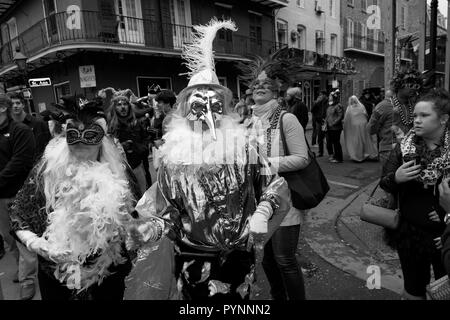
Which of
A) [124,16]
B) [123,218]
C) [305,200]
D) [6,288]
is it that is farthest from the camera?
[124,16]

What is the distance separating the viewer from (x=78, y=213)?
1725 mm

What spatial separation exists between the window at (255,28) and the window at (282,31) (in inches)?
74.1

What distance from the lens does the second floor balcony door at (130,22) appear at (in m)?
11.9

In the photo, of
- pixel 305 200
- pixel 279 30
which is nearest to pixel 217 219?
pixel 305 200

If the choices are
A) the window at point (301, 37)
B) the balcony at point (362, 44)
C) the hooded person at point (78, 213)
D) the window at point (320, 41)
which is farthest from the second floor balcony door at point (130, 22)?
the balcony at point (362, 44)

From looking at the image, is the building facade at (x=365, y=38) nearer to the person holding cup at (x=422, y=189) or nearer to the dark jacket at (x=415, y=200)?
the person holding cup at (x=422, y=189)

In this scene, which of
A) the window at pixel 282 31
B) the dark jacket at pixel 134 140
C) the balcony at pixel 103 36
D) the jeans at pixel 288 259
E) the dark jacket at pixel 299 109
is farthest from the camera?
the window at pixel 282 31

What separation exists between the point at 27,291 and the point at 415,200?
3.10 metres

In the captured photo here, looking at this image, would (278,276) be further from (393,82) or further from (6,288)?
(6,288)

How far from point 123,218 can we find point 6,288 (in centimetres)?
225

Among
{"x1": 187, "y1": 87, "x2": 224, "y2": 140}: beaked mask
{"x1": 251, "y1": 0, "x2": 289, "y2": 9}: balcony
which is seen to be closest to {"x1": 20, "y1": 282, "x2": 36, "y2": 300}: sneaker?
{"x1": 187, "y1": 87, "x2": 224, "y2": 140}: beaked mask

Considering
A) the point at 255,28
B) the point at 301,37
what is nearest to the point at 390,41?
the point at 255,28

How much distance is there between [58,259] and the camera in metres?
1.66

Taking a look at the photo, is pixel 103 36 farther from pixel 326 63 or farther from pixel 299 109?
pixel 326 63
